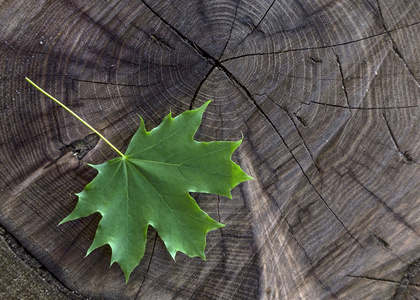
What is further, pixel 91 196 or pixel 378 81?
pixel 378 81

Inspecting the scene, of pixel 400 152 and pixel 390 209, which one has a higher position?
pixel 400 152

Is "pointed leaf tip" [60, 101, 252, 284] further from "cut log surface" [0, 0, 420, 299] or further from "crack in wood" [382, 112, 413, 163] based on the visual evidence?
"crack in wood" [382, 112, 413, 163]

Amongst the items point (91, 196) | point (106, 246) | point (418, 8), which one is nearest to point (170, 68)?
point (91, 196)

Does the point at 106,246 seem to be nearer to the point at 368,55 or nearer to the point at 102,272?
the point at 102,272

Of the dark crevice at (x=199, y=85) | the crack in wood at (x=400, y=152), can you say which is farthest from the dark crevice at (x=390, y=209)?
the dark crevice at (x=199, y=85)

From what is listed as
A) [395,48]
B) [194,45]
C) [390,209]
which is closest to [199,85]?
[194,45]

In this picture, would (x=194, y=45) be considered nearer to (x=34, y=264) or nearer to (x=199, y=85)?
(x=199, y=85)
